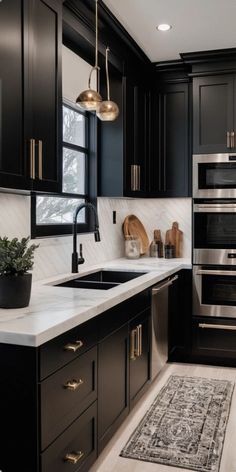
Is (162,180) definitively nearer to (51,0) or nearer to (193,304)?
(193,304)

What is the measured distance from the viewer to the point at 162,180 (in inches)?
167

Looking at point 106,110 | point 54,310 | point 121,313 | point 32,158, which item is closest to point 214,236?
point 121,313

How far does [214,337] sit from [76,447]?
220 cm

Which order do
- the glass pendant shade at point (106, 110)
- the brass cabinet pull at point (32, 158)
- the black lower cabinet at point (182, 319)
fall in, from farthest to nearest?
1. the black lower cabinet at point (182, 319)
2. the glass pendant shade at point (106, 110)
3. the brass cabinet pull at point (32, 158)

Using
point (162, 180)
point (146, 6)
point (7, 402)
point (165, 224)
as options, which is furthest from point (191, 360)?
point (146, 6)

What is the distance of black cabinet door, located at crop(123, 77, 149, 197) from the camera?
3.69m

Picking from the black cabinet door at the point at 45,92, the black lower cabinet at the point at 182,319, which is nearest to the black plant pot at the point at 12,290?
the black cabinet door at the point at 45,92

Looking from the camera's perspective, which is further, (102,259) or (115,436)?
(102,259)

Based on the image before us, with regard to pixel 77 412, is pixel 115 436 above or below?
below

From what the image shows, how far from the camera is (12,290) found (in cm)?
192

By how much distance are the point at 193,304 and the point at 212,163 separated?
124cm

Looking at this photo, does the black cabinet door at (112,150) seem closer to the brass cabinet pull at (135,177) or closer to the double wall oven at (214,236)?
the brass cabinet pull at (135,177)

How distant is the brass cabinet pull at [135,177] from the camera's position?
3.83 m

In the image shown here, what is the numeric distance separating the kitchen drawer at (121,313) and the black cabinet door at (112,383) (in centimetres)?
4
